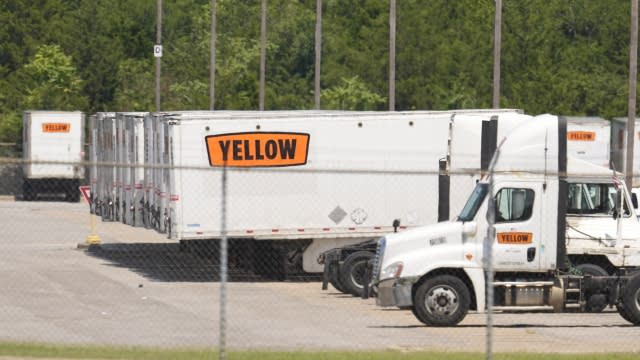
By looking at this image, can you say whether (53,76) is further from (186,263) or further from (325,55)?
(186,263)

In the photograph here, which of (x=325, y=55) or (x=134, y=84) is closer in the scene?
(x=325, y=55)

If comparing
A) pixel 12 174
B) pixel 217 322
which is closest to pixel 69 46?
pixel 12 174

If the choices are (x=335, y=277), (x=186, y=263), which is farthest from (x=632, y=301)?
(x=186, y=263)

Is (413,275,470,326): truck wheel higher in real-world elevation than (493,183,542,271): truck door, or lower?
lower

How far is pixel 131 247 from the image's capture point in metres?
40.7

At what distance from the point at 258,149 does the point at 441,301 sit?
8615mm

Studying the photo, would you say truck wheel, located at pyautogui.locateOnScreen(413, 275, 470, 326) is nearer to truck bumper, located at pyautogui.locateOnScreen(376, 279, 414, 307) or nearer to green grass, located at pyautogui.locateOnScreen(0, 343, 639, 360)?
truck bumper, located at pyautogui.locateOnScreen(376, 279, 414, 307)

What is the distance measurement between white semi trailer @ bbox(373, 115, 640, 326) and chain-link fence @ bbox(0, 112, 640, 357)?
0.10ft

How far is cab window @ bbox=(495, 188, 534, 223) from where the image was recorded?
25594 mm

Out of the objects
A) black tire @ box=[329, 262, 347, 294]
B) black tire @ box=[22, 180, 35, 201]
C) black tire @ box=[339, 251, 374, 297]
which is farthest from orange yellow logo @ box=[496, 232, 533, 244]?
black tire @ box=[22, 180, 35, 201]

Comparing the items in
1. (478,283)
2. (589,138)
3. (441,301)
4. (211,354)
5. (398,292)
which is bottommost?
(211,354)

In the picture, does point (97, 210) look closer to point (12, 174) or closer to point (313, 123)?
point (313, 123)

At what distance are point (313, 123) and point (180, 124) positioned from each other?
2740 millimetres

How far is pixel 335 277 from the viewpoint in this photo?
3070 centimetres
